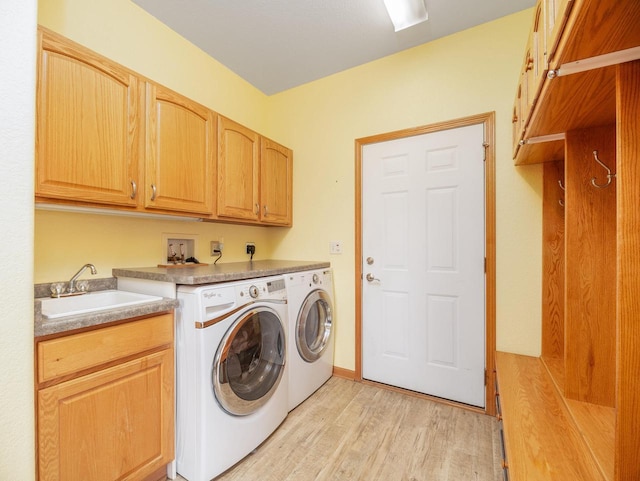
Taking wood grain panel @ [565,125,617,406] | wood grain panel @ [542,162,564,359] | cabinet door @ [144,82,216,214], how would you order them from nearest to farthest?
wood grain panel @ [565,125,617,406] < cabinet door @ [144,82,216,214] < wood grain panel @ [542,162,564,359]

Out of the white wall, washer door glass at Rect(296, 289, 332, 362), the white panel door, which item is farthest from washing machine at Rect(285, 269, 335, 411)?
the white wall

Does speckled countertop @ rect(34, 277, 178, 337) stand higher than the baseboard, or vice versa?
speckled countertop @ rect(34, 277, 178, 337)

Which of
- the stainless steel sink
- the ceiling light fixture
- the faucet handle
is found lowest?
the stainless steel sink

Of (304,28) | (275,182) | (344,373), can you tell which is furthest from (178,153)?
(344,373)

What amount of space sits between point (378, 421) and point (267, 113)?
295 centimetres

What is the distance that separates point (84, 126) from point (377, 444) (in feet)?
7.54

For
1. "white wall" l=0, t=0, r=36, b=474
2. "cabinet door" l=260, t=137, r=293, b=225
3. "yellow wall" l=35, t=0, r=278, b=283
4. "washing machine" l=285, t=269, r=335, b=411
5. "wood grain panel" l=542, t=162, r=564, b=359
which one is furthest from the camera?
"cabinet door" l=260, t=137, r=293, b=225

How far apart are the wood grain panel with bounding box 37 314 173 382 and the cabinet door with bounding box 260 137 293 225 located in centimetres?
127

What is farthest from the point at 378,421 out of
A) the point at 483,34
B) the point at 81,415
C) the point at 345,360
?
the point at 483,34

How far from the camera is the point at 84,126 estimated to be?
1324 millimetres

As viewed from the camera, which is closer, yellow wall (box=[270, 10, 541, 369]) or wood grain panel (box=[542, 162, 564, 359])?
wood grain panel (box=[542, 162, 564, 359])

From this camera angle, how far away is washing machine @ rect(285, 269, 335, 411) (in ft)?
6.40

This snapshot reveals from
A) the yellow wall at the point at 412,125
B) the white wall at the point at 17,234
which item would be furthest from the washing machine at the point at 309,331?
the white wall at the point at 17,234

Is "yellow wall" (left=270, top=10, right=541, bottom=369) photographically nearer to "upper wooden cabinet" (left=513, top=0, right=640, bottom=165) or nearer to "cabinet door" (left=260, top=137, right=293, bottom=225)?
"cabinet door" (left=260, top=137, right=293, bottom=225)
